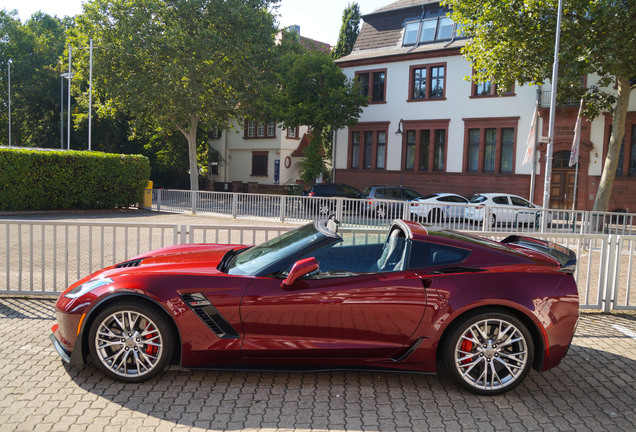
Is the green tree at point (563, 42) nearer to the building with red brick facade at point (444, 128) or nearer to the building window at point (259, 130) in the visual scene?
the building with red brick facade at point (444, 128)

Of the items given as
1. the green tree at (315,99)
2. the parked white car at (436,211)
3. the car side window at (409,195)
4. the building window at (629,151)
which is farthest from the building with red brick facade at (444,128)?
the parked white car at (436,211)

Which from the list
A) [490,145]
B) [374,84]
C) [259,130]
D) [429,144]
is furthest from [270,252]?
[259,130]

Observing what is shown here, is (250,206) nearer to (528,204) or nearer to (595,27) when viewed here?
(528,204)

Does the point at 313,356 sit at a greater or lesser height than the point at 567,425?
greater

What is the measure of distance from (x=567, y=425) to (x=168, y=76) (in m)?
30.0

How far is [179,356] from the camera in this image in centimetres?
444

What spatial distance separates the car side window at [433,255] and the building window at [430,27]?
1149 inches

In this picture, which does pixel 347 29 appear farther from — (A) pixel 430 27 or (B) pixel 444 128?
(B) pixel 444 128

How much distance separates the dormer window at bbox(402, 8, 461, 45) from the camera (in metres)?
31.4

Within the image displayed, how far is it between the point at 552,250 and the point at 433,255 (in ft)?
4.55

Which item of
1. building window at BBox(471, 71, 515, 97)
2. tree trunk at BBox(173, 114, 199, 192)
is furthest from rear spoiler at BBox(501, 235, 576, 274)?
tree trunk at BBox(173, 114, 199, 192)

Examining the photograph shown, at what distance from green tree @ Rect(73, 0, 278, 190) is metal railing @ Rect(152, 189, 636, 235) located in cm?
1235

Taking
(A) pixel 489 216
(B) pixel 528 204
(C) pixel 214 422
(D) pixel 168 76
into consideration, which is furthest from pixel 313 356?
(D) pixel 168 76

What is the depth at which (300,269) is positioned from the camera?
4270 mm
